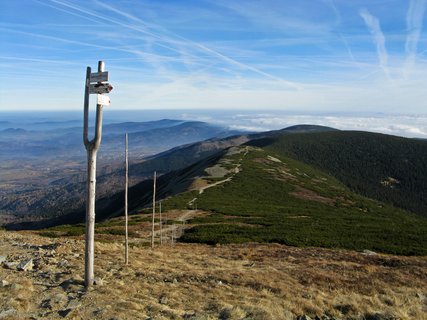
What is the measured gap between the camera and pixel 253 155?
126 m

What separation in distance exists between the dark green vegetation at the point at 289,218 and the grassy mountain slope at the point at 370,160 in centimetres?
4235

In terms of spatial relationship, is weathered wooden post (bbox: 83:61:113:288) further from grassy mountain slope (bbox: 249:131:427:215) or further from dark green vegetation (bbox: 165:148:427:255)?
grassy mountain slope (bbox: 249:131:427:215)

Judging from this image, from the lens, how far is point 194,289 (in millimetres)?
14344

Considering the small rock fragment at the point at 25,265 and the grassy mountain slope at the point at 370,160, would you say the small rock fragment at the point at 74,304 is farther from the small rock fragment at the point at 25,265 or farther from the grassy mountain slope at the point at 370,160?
the grassy mountain slope at the point at 370,160

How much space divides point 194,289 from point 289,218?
140 ft

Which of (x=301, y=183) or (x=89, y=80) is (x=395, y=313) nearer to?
(x=89, y=80)

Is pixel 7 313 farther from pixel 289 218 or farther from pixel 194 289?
pixel 289 218

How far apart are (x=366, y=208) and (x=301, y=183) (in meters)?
16.4

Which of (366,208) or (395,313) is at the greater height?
(395,313)

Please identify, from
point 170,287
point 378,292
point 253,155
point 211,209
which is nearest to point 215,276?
point 170,287

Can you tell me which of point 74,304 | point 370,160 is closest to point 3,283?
point 74,304

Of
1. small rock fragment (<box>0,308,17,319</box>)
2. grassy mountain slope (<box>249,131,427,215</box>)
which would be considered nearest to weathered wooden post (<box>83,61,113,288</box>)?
small rock fragment (<box>0,308,17,319</box>)

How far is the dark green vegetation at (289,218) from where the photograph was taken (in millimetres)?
39291

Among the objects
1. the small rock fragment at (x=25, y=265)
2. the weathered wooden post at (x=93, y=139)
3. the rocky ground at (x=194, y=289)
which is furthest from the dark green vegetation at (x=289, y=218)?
the weathered wooden post at (x=93, y=139)
